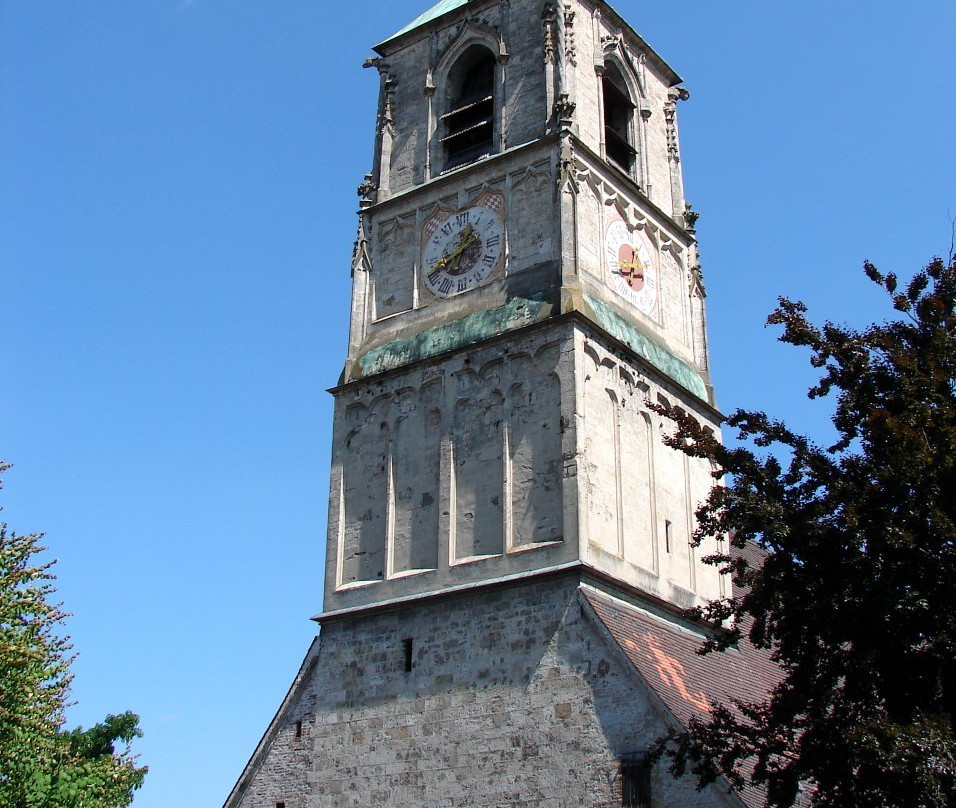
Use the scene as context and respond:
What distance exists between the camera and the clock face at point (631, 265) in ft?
73.8

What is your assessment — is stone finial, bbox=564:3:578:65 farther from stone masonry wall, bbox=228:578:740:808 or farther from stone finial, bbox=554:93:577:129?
stone masonry wall, bbox=228:578:740:808

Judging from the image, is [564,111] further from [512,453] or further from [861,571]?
[861,571]

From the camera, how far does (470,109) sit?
24.8 metres

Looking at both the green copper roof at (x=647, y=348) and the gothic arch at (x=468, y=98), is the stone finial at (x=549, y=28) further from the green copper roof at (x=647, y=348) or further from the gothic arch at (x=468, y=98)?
the green copper roof at (x=647, y=348)

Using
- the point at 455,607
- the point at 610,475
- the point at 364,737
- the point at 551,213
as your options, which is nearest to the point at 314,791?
the point at 364,737

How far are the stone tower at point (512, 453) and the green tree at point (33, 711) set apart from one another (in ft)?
7.19

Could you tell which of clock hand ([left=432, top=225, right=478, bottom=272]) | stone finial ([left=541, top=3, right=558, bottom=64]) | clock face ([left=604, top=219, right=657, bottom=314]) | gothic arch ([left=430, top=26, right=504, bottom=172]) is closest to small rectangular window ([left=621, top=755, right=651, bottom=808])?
clock face ([left=604, top=219, right=657, bottom=314])

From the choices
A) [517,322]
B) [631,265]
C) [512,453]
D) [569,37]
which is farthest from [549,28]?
[512,453]

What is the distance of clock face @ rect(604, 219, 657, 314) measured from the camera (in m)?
22.5

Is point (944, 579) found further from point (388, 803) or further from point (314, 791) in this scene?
point (314, 791)

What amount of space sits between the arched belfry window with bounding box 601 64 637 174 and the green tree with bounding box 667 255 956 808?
1240 cm

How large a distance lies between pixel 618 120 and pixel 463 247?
18.3 feet

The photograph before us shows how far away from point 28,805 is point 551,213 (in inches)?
490

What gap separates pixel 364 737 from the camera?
18922mm
